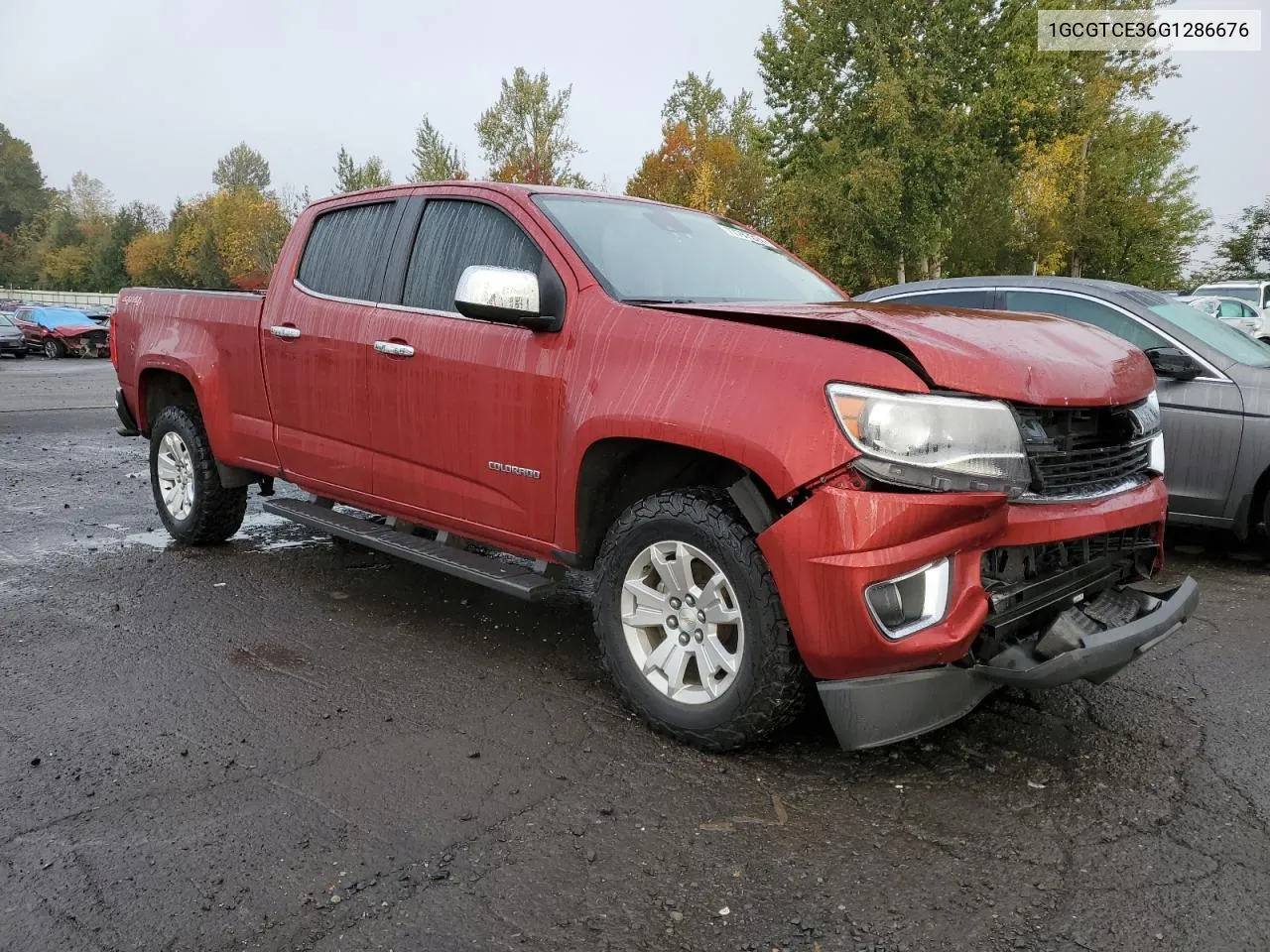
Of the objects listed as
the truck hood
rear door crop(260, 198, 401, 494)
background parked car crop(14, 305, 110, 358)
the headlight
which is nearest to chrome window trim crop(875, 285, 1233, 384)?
the truck hood

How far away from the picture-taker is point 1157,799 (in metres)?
3.04

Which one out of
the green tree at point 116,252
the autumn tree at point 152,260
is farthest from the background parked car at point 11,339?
the green tree at point 116,252

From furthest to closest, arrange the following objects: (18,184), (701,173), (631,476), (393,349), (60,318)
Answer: (18,184)
(701,173)
(60,318)
(393,349)
(631,476)

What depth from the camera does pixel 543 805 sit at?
9.86ft

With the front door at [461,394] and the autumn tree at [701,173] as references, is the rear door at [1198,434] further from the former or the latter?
the autumn tree at [701,173]

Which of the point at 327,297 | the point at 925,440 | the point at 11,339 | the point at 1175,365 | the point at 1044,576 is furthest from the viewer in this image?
the point at 11,339

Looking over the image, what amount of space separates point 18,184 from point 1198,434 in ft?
574

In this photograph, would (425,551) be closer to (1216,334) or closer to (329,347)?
(329,347)

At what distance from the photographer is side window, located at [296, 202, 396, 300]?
15.4 ft

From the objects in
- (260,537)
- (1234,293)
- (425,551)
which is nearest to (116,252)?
(1234,293)

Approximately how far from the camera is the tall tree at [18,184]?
14325 cm

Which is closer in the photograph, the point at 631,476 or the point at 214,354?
the point at 631,476

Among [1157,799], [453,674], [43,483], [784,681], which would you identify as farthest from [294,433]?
[43,483]

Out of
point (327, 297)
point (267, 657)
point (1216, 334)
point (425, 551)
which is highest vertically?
point (327, 297)
